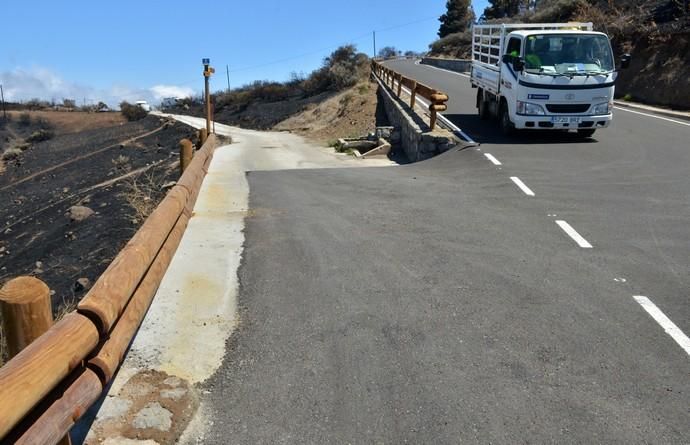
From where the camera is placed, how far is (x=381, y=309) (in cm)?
549

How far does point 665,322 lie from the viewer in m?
5.13

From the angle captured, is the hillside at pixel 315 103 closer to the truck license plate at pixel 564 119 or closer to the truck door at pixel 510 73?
the truck door at pixel 510 73

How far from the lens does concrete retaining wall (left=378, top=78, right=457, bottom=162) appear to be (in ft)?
51.0

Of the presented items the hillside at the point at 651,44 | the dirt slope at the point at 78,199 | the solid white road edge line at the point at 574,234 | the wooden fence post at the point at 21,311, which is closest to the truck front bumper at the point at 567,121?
the solid white road edge line at the point at 574,234

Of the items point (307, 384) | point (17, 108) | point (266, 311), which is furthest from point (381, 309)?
point (17, 108)

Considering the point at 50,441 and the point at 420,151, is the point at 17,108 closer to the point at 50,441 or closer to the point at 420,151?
the point at 420,151

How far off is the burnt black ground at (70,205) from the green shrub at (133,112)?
63.3 feet

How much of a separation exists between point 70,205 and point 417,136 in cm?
1107

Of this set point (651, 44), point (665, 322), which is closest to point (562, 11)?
point (651, 44)

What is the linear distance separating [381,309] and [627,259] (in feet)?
9.61

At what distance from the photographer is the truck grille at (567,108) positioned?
47.1ft

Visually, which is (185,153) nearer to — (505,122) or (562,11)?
(505,122)

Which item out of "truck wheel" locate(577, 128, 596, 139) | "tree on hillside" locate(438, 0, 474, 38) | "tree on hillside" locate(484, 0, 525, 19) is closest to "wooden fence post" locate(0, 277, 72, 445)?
"truck wheel" locate(577, 128, 596, 139)

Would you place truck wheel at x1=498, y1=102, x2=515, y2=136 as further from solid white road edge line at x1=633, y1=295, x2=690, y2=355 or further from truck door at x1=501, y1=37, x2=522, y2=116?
solid white road edge line at x1=633, y1=295, x2=690, y2=355
